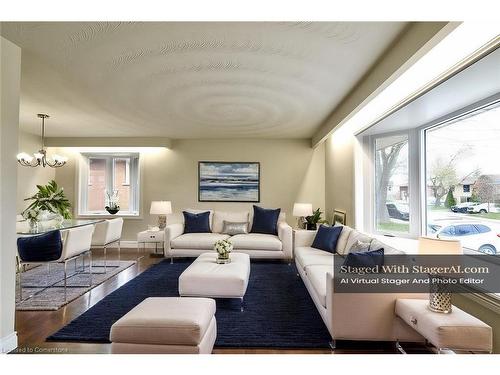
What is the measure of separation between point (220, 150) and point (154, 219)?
2126mm

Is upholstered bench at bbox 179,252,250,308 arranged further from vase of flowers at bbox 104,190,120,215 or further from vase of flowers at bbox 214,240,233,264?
vase of flowers at bbox 104,190,120,215

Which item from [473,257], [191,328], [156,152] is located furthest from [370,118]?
[156,152]

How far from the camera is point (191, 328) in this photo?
5.76 feet

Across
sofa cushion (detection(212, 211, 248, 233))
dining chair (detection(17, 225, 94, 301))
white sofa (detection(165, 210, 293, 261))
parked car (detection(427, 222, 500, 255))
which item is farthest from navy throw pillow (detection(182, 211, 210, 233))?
parked car (detection(427, 222, 500, 255))

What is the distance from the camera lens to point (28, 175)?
552 centimetres

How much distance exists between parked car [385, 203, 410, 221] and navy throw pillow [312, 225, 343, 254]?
0.75m

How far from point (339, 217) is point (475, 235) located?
227 cm

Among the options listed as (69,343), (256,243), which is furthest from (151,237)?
(69,343)

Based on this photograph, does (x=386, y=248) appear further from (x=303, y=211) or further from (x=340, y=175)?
(x=303, y=211)

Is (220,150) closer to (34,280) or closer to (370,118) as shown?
(370,118)

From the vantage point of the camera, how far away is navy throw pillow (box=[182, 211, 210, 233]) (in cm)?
526

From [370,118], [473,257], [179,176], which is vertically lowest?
[473,257]

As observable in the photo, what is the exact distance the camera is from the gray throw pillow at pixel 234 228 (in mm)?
5173
